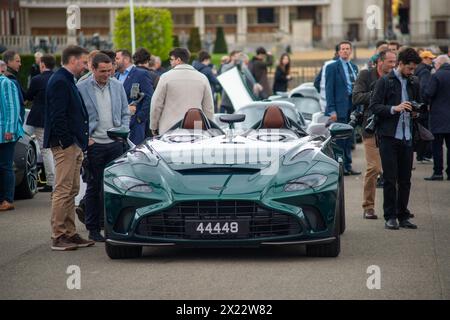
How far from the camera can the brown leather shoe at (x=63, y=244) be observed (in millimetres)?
10531

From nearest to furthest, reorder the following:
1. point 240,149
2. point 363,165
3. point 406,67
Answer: point 240,149 < point 406,67 < point 363,165

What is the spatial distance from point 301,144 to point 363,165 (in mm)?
9755

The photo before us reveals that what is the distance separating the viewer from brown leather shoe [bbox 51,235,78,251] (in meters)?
10.5

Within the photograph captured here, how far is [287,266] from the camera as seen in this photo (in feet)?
30.6

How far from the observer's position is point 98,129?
440 inches

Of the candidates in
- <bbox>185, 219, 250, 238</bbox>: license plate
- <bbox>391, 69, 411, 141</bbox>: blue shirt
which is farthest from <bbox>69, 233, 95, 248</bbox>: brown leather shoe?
<bbox>391, 69, 411, 141</bbox>: blue shirt

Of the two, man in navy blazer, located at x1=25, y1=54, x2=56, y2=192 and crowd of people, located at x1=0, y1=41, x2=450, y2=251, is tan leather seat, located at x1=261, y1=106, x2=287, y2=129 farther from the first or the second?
man in navy blazer, located at x1=25, y1=54, x2=56, y2=192

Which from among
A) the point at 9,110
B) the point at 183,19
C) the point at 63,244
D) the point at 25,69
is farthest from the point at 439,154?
the point at 183,19

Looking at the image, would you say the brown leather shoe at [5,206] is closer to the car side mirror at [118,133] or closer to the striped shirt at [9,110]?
the striped shirt at [9,110]

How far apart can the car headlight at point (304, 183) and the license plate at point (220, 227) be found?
462 millimetres

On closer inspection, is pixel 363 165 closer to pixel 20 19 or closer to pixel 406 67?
pixel 406 67

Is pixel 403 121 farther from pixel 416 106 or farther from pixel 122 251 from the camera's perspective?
pixel 122 251
